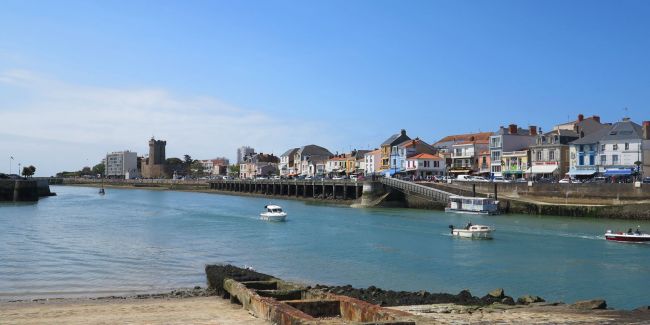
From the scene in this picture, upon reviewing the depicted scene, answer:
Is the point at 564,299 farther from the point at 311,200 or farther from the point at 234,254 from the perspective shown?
the point at 311,200

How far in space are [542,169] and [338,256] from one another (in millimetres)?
54697

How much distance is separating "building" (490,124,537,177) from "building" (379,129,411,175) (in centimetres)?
2284

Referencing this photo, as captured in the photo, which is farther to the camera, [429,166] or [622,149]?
[429,166]

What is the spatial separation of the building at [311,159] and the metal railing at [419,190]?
65.5 meters

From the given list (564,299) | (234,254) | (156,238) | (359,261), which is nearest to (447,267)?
(359,261)

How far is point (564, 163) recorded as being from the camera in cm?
7925

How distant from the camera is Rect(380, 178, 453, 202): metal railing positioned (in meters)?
70.5

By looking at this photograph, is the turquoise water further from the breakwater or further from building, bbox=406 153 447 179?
building, bbox=406 153 447 179

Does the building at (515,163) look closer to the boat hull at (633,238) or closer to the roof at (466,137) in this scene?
the roof at (466,137)

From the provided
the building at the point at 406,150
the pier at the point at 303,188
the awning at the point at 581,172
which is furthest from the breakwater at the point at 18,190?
the awning at the point at 581,172

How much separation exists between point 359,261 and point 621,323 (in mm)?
18427

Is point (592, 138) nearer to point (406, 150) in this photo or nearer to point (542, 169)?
point (542, 169)

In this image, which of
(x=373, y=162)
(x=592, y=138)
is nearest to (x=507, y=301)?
(x=592, y=138)

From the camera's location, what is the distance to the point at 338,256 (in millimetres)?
33938
